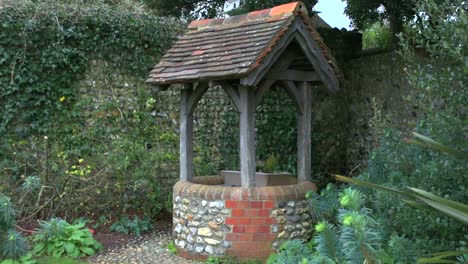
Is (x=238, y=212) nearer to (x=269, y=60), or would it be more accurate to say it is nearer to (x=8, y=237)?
(x=269, y=60)

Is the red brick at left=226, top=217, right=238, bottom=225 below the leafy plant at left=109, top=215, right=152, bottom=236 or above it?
above

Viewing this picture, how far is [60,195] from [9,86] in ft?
5.52

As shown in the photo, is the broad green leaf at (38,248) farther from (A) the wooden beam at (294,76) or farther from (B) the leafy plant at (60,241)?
(A) the wooden beam at (294,76)

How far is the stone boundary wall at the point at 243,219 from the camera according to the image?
5.52m

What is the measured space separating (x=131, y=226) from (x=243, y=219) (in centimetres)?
224

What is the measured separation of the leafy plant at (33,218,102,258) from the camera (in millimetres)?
5750

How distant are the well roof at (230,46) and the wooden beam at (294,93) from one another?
0.52 meters

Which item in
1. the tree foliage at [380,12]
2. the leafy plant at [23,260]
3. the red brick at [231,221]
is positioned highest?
the tree foliage at [380,12]

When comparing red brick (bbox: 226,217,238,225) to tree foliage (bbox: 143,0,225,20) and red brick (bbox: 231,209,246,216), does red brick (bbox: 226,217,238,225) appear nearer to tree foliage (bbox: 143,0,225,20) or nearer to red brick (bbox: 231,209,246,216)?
red brick (bbox: 231,209,246,216)

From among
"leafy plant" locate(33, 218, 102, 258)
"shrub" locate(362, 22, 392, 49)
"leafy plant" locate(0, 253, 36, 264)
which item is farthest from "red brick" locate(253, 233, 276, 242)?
"shrub" locate(362, 22, 392, 49)

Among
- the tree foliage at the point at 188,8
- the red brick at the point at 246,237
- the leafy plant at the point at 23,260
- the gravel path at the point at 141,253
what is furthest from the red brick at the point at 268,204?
the tree foliage at the point at 188,8

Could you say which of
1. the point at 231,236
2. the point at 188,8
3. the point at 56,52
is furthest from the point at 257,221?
the point at 188,8

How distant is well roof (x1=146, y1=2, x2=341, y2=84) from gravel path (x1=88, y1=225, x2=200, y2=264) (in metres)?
2.06

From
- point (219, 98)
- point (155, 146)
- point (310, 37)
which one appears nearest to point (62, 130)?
point (155, 146)
